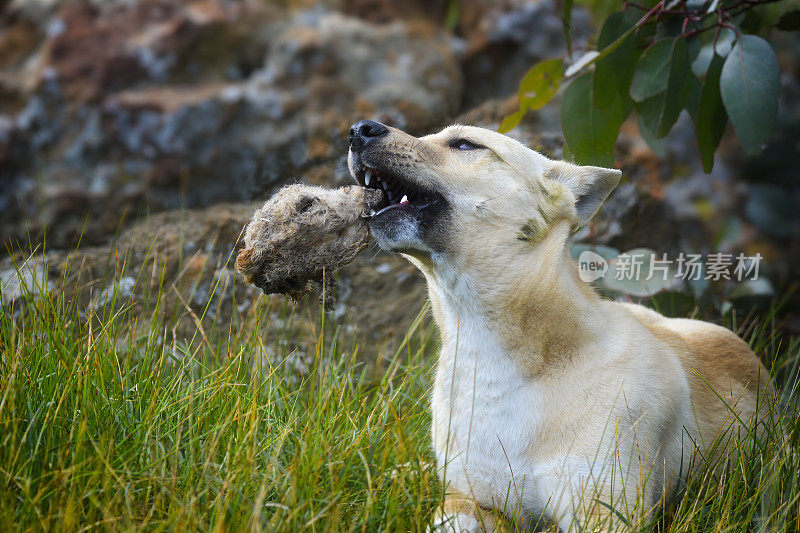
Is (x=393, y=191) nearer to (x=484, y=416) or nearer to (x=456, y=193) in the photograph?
(x=456, y=193)

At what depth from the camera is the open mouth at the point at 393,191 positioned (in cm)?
263

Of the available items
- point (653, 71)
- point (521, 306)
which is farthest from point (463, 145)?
point (653, 71)

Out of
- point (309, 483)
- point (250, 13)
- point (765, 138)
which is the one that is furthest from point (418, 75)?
point (309, 483)

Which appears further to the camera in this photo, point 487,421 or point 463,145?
point 463,145

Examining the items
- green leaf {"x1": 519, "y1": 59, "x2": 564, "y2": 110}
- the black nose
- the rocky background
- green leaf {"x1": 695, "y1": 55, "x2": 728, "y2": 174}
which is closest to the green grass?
the black nose

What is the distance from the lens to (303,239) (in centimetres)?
241

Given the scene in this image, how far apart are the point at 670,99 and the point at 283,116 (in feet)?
9.50

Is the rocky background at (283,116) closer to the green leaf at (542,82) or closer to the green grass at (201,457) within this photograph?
the green leaf at (542,82)

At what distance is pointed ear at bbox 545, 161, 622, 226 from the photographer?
286cm

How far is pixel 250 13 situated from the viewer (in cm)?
551

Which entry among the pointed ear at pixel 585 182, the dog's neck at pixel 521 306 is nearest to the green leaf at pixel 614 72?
the pointed ear at pixel 585 182

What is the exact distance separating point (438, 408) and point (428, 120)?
9.17 feet

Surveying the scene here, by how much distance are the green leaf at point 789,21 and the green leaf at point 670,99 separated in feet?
1.69

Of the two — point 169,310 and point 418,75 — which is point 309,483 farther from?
point 418,75
